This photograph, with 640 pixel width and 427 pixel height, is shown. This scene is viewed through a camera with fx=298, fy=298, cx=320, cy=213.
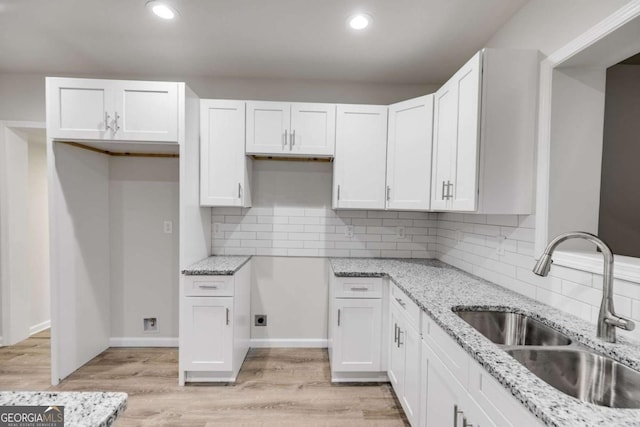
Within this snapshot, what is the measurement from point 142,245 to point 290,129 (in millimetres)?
1877

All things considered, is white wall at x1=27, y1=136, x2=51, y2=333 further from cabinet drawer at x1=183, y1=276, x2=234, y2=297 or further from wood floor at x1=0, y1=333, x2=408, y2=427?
cabinet drawer at x1=183, y1=276, x2=234, y2=297

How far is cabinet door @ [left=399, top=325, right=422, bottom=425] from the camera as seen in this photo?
1719mm

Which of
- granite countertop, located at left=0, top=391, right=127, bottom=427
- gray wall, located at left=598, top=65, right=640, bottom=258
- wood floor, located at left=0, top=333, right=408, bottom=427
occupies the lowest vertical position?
wood floor, located at left=0, top=333, right=408, bottom=427

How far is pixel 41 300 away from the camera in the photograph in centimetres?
339

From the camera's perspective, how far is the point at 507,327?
5.19 ft

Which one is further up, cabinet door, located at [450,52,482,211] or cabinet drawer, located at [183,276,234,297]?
cabinet door, located at [450,52,482,211]

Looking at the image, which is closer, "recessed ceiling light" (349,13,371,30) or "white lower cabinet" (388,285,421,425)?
"white lower cabinet" (388,285,421,425)

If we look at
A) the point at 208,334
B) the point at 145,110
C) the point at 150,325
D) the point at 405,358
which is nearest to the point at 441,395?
the point at 405,358

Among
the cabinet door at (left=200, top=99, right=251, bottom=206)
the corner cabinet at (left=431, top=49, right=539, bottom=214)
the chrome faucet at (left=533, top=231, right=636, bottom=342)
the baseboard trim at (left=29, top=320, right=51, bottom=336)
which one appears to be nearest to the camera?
the chrome faucet at (left=533, top=231, right=636, bottom=342)

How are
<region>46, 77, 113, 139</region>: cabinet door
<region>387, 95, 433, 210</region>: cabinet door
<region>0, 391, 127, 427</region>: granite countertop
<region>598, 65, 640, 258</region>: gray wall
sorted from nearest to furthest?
<region>0, 391, 127, 427</region>: granite countertop → <region>598, 65, 640, 258</region>: gray wall → <region>46, 77, 113, 139</region>: cabinet door → <region>387, 95, 433, 210</region>: cabinet door

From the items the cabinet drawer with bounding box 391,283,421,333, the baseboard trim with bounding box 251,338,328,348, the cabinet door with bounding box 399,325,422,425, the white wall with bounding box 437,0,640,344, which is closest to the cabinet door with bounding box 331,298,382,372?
the cabinet drawer with bounding box 391,283,421,333

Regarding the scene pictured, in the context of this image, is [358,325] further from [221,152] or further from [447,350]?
[221,152]

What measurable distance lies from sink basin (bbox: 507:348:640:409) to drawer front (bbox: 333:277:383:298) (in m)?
1.22

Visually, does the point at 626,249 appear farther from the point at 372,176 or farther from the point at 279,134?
the point at 279,134
